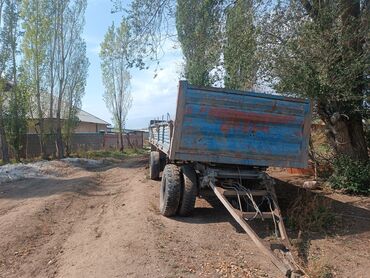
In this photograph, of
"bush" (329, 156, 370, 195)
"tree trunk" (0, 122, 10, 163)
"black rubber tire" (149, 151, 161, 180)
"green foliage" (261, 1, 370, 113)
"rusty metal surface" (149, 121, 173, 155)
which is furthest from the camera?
"tree trunk" (0, 122, 10, 163)

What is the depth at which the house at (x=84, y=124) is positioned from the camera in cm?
2665

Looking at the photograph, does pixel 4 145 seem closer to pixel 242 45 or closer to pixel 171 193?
pixel 242 45

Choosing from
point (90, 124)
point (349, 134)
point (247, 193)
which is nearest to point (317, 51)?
point (349, 134)

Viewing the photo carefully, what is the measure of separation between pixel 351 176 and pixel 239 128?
16.2ft

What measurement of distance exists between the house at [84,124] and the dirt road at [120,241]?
54.9 ft

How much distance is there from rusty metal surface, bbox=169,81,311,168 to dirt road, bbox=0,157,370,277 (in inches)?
52.3

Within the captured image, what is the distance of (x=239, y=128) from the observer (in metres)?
7.75

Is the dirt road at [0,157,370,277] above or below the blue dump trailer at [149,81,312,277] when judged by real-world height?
below

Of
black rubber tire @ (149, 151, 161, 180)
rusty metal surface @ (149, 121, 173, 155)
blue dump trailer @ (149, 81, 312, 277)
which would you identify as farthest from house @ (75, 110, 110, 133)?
blue dump trailer @ (149, 81, 312, 277)

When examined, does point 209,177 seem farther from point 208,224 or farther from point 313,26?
point 313,26

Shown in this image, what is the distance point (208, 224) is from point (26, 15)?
2180cm

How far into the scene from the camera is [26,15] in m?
Answer: 25.2

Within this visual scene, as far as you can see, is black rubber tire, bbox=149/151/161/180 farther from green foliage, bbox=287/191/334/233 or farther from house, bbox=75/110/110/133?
house, bbox=75/110/110/133

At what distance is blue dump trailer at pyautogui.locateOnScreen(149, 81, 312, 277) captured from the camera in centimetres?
760
